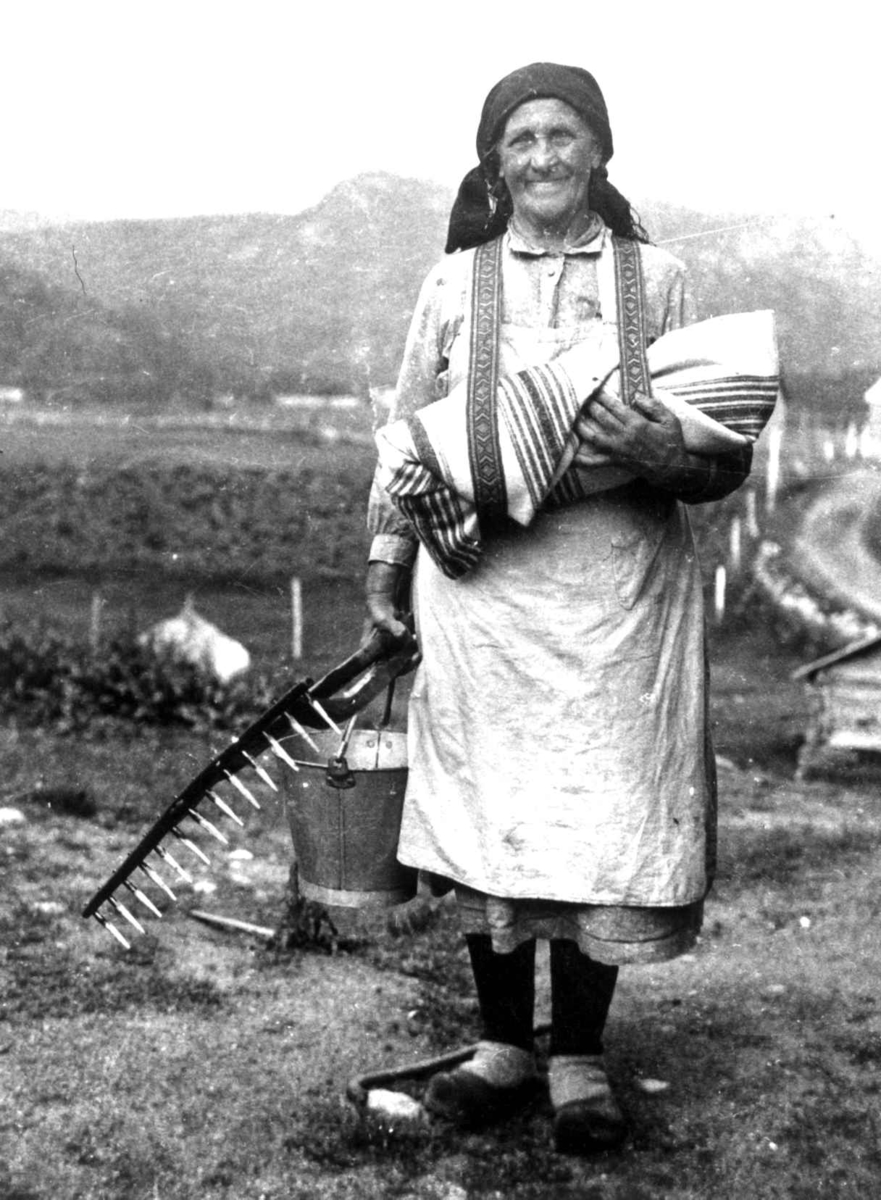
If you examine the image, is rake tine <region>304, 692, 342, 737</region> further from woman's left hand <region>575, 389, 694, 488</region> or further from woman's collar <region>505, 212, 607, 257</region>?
woman's collar <region>505, 212, 607, 257</region>

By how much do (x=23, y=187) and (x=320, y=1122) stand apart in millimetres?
3800

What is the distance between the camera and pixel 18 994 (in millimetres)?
3539

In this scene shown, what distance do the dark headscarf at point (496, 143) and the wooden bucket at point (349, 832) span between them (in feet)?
3.72

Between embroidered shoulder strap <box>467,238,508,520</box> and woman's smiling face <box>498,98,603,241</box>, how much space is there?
0.42ft

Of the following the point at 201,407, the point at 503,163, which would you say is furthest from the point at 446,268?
the point at 201,407

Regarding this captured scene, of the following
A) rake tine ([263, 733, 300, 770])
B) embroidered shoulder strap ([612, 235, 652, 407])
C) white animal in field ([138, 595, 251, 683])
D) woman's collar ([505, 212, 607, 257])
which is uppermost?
woman's collar ([505, 212, 607, 257])

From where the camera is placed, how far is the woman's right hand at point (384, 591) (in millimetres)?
2938

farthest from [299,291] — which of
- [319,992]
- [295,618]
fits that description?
[319,992]

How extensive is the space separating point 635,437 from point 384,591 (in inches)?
29.0

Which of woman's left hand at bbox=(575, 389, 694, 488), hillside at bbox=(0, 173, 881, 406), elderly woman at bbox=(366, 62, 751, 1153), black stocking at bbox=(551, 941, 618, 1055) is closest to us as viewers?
woman's left hand at bbox=(575, 389, 694, 488)

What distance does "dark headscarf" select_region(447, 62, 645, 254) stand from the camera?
2707 mm

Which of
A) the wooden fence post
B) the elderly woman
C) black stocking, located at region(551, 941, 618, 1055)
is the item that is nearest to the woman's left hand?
the elderly woman

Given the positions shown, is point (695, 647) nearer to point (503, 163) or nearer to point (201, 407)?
point (503, 163)

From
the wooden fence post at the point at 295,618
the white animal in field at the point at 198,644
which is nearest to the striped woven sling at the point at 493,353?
the wooden fence post at the point at 295,618
